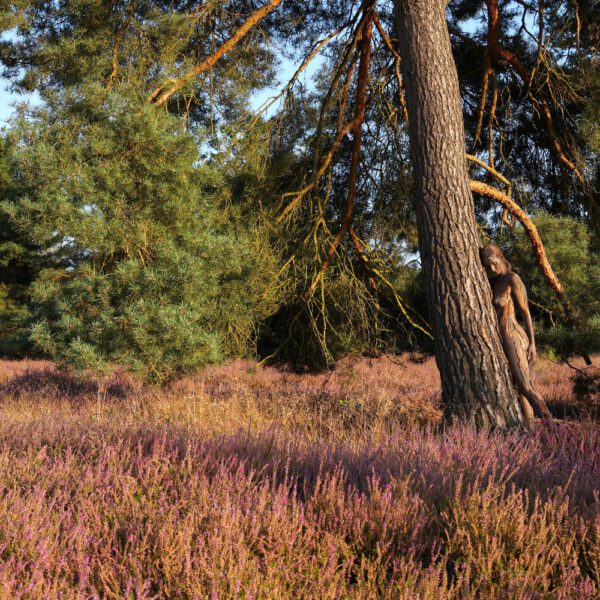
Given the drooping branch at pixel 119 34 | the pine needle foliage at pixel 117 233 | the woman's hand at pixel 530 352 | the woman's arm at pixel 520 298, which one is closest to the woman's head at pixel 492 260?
the woman's arm at pixel 520 298

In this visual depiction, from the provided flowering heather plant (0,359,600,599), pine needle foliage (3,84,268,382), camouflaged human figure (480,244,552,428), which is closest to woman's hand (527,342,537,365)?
camouflaged human figure (480,244,552,428)

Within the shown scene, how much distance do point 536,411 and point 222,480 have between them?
13.2 feet

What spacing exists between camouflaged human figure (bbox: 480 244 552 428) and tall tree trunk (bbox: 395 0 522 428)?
220 mm

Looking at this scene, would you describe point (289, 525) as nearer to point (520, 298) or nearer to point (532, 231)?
point (520, 298)

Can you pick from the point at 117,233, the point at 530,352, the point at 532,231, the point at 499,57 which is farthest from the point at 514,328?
the point at 499,57

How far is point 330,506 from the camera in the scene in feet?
9.59

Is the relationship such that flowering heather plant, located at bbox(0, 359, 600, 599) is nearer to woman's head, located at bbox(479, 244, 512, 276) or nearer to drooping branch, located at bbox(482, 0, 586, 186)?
woman's head, located at bbox(479, 244, 512, 276)

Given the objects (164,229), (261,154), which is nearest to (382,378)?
(261,154)

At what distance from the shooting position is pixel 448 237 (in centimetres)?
571

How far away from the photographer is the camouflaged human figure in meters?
5.82

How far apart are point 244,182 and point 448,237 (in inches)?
152

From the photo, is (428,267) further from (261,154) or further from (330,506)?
(261,154)

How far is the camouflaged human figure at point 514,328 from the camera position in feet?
19.1

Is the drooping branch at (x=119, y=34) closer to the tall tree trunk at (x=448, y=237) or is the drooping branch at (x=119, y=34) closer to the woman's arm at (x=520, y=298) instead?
the tall tree trunk at (x=448, y=237)
